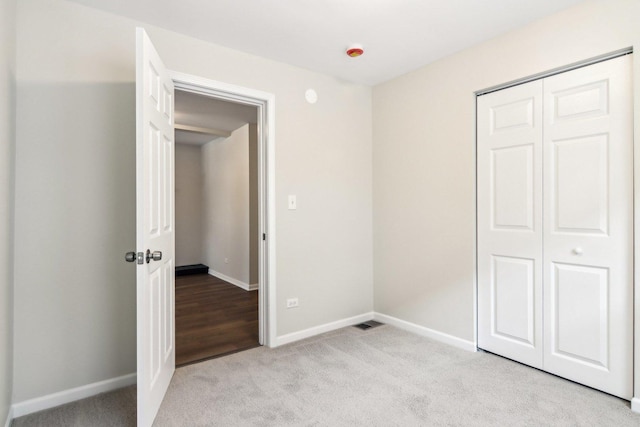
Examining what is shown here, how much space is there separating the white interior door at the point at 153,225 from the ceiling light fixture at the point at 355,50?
1314 mm

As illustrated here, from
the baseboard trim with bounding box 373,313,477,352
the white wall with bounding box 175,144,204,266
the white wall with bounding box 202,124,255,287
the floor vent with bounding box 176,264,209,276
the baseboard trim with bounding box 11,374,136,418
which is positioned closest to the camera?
the baseboard trim with bounding box 11,374,136,418

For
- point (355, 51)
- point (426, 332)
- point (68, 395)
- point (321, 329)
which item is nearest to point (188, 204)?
point (321, 329)

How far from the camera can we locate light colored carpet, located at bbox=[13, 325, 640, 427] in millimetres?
1871

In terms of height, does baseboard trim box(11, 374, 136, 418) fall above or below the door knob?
below

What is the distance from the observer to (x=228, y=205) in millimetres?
5777

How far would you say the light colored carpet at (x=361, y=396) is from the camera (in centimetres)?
187

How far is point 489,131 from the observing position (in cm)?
266

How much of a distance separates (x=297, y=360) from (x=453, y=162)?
1.99 meters

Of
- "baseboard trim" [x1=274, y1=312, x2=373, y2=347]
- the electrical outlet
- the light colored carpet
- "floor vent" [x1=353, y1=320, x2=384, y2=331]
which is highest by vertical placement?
the electrical outlet

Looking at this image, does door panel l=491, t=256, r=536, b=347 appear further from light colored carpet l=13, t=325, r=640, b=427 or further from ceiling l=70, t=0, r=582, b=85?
ceiling l=70, t=0, r=582, b=85

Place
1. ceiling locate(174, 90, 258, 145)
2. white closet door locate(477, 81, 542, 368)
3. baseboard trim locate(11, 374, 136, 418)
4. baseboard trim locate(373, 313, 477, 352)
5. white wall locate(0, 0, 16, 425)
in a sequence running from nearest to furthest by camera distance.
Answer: white wall locate(0, 0, 16, 425), baseboard trim locate(11, 374, 136, 418), white closet door locate(477, 81, 542, 368), baseboard trim locate(373, 313, 477, 352), ceiling locate(174, 90, 258, 145)

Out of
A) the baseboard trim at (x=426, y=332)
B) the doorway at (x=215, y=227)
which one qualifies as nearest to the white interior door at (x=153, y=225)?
the doorway at (x=215, y=227)

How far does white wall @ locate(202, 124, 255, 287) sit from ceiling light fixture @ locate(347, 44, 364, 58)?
277cm

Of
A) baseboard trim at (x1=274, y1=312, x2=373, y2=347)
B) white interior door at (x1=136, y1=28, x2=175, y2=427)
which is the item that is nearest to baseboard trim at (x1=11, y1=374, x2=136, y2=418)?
white interior door at (x1=136, y1=28, x2=175, y2=427)
